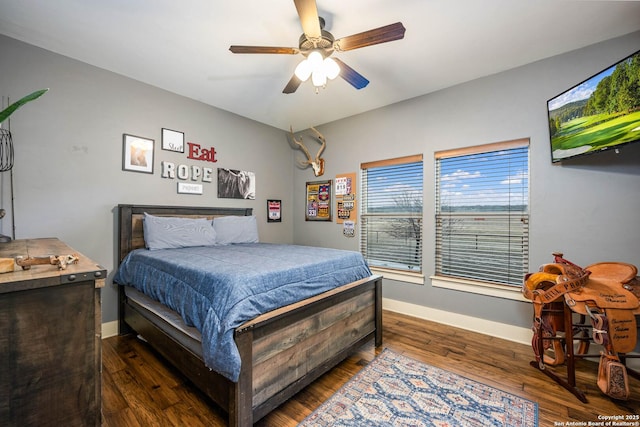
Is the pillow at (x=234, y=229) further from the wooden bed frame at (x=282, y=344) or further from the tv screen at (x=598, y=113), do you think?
the tv screen at (x=598, y=113)

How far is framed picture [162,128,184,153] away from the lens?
3086 mm

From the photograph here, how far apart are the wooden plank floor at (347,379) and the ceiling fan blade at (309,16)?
8.02 ft

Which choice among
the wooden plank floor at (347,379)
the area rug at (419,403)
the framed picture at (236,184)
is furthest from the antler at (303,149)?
the area rug at (419,403)

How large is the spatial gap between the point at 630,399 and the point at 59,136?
491cm

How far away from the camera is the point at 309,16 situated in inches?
64.7

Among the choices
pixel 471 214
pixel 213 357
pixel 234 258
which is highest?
pixel 471 214

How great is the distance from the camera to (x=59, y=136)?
8.01 feet

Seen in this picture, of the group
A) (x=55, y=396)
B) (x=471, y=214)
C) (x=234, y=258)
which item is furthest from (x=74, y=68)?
(x=471, y=214)

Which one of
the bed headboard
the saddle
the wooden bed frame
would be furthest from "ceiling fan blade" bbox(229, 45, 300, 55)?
the saddle

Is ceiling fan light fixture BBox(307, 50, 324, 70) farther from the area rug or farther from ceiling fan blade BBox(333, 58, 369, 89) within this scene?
the area rug

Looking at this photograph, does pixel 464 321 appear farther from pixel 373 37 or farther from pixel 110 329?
pixel 110 329

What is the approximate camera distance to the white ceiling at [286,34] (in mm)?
1879

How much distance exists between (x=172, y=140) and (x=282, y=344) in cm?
272

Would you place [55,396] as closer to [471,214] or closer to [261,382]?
[261,382]
